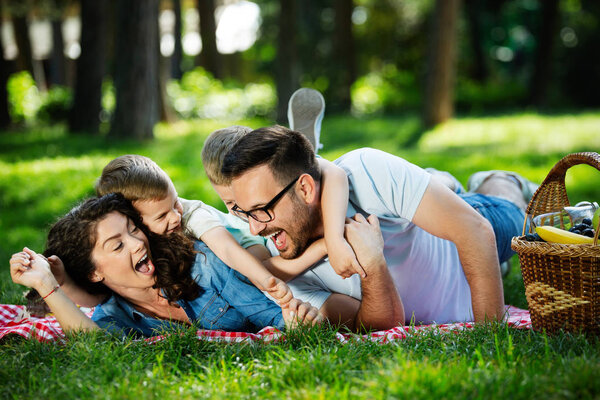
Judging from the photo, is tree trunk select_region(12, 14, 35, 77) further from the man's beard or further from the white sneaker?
the man's beard

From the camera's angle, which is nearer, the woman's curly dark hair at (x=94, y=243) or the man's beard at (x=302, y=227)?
the man's beard at (x=302, y=227)

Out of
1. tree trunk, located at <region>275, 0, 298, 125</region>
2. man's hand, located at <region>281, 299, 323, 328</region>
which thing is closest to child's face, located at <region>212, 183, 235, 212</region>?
man's hand, located at <region>281, 299, 323, 328</region>

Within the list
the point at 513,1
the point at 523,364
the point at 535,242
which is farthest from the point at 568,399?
the point at 513,1

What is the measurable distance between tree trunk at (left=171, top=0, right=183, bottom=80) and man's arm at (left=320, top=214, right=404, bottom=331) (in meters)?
19.9

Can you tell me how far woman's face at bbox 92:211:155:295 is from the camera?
3.46 m

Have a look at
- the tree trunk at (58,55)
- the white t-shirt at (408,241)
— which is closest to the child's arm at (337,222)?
the white t-shirt at (408,241)

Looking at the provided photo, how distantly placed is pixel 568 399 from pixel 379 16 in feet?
82.9

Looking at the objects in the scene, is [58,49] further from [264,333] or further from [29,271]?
[264,333]

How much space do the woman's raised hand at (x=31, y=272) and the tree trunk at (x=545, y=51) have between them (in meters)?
19.0

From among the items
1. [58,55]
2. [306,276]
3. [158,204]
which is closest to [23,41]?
[58,55]

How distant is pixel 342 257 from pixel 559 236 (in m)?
1.11

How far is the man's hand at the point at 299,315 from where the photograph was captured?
3.25 meters

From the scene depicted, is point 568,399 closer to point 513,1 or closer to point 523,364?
point 523,364

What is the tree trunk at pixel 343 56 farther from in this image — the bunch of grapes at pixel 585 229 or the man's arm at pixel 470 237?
the bunch of grapes at pixel 585 229
